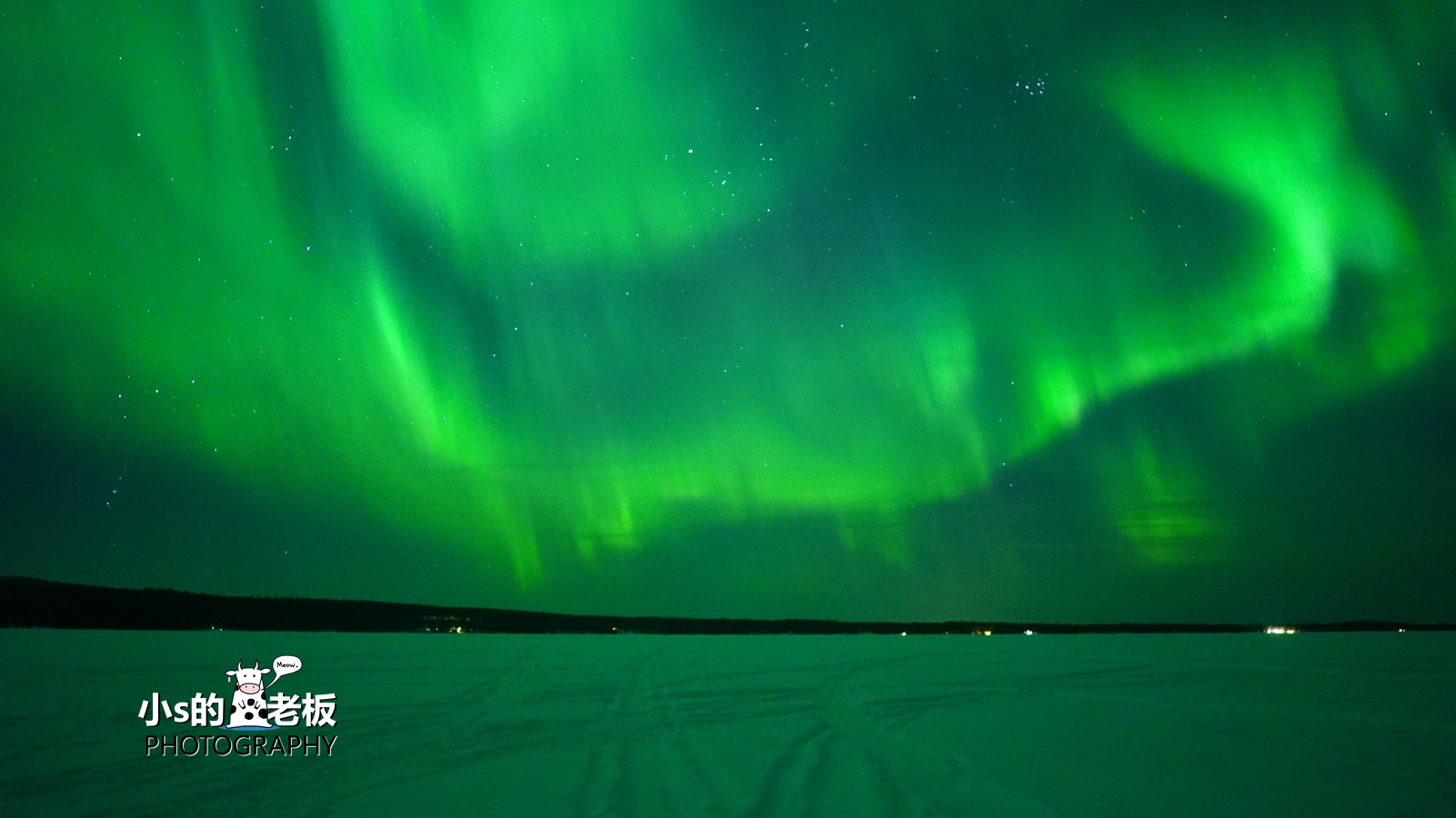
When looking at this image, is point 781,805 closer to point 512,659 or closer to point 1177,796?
point 1177,796

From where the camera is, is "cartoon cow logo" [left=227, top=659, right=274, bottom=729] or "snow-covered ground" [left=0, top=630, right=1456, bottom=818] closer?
"snow-covered ground" [left=0, top=630, right=1456, bottom=818]

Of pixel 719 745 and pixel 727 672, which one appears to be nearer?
→ pixel 719 745

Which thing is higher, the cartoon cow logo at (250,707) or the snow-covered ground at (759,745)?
the cartoon cow logo at (250,707)

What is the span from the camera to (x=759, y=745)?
37.4 feet

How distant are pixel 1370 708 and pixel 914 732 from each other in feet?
28.7

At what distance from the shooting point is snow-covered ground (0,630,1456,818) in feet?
27.3

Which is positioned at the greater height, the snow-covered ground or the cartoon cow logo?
the cartoon cow logo

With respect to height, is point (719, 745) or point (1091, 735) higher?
point (719, 745)

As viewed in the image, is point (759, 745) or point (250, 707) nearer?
point (759, 745)

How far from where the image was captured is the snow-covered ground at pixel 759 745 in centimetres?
831

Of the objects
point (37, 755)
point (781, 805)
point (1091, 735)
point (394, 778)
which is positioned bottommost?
point (1091, 735)

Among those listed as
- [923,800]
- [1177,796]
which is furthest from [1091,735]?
[923,800]

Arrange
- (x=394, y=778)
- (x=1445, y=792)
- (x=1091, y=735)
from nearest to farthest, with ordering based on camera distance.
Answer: (x=1445, y=792) → (x=394, y=778) → (x=1091, y=735)

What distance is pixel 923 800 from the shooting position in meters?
8.26
